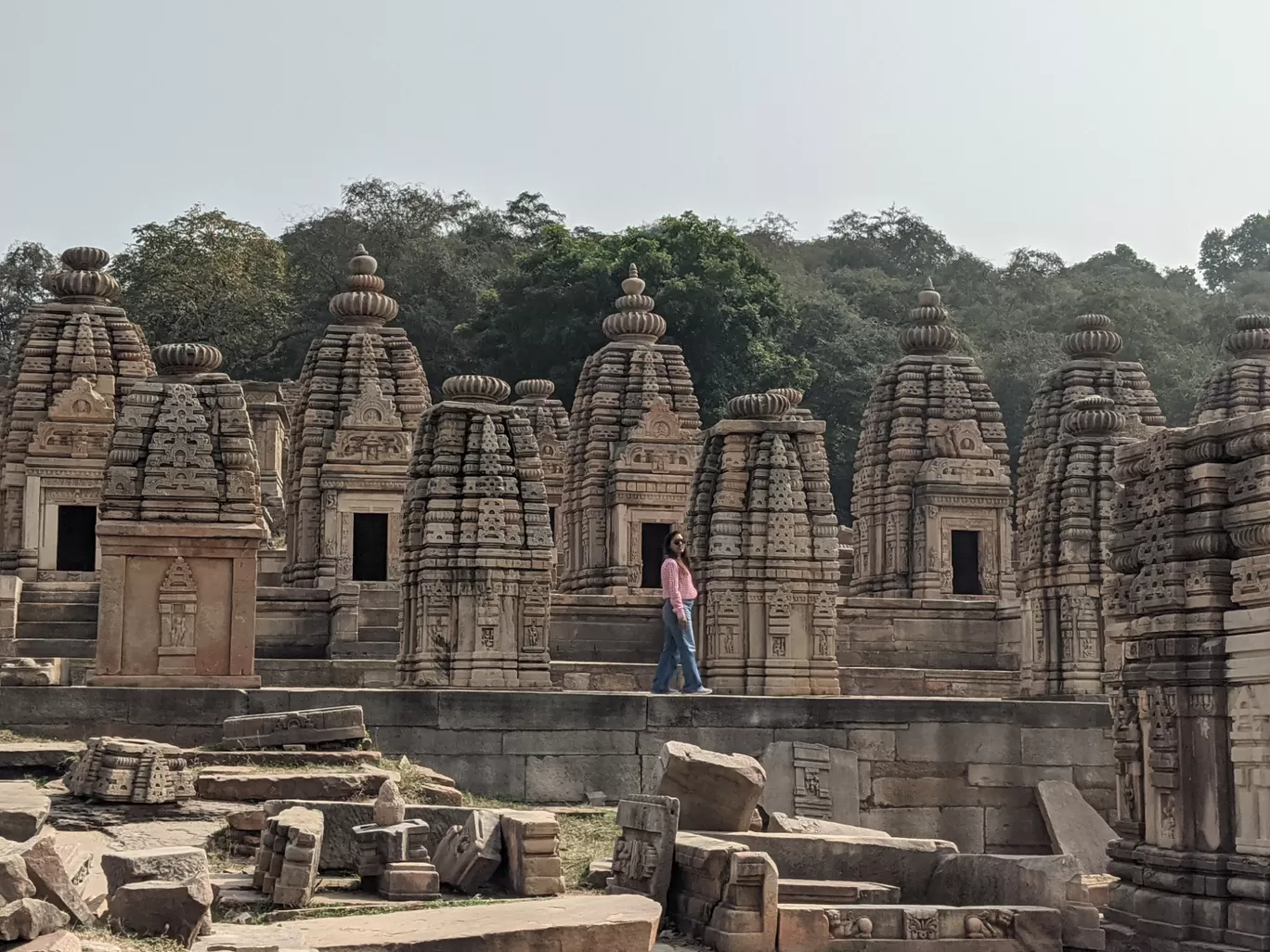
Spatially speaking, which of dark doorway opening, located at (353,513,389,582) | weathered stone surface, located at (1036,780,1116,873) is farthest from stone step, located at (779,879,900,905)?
dark doorway opening, located at (353,513,389,582)

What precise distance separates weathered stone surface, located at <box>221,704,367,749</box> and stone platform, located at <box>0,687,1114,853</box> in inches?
40.2

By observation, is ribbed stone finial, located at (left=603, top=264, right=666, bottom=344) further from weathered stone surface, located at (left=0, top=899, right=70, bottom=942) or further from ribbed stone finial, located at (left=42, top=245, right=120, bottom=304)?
weathered stone surface, located at (left=0, top=899, right=70, bottom=942)

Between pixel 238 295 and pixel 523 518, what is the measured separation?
31.0m

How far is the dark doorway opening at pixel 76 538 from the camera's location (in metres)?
29.6

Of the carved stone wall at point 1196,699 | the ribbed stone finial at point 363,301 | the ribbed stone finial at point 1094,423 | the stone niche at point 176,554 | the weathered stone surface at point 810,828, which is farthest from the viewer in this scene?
the ribbed stone finial at point 363,301

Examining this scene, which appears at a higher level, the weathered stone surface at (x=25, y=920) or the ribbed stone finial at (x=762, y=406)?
the ribbed stone finial at (x=762, y=406)

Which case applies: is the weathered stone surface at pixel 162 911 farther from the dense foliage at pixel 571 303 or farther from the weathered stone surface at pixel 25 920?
the dense foliage at pixel 571 303

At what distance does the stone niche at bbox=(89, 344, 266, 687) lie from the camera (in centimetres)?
1666

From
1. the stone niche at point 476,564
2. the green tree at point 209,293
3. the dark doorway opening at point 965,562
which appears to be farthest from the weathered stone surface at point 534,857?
the green tree at point 209,293

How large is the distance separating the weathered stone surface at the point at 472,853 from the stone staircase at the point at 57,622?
1109 centimetres

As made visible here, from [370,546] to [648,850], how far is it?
17618 millimetres

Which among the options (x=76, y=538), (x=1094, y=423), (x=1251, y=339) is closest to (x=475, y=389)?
(x=1094, y=423)

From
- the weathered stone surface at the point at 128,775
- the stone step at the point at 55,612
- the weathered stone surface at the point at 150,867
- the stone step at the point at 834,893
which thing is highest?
the stone step at the point at 55,612

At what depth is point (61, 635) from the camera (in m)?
23.4
